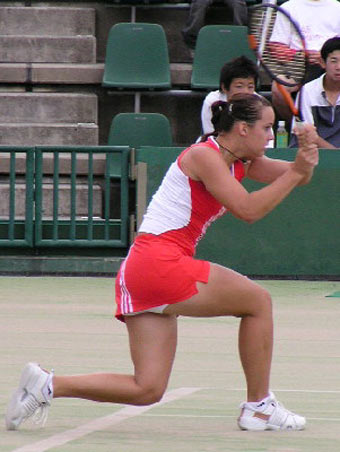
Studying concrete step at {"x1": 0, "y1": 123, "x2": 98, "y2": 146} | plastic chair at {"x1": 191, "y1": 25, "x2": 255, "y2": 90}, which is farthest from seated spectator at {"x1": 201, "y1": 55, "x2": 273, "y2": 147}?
concrete step at {"x1": 0, "y1": 123, "x2": 98, "y2": 146}

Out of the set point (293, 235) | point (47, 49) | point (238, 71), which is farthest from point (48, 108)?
point (238, 71)

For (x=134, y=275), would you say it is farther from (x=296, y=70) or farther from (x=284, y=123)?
(x=284, y=123)

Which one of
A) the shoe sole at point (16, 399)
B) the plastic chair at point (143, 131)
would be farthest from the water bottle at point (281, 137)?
the shoe sole at point (16, 399)

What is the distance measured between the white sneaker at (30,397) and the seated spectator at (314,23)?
7020 mm

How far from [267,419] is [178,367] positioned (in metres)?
1.82

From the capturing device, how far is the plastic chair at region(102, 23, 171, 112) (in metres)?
13.5

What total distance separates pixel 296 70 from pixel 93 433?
2.58 metres

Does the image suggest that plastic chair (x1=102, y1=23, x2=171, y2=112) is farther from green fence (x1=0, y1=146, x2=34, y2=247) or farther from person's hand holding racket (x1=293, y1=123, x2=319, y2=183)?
person's hand holding racket (x1=293, y1=123, x2=319, y2=183)

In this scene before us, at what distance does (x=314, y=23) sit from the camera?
11.7 metres

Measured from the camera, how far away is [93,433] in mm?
4836

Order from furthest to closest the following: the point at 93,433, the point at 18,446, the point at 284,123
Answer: the point at 284,123
the point at 93,433
the point at 18,446

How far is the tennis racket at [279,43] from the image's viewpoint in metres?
6.47

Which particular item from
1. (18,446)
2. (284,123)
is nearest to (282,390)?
(18,446)

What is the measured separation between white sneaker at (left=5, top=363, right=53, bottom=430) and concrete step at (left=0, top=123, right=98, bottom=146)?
8764 mm
